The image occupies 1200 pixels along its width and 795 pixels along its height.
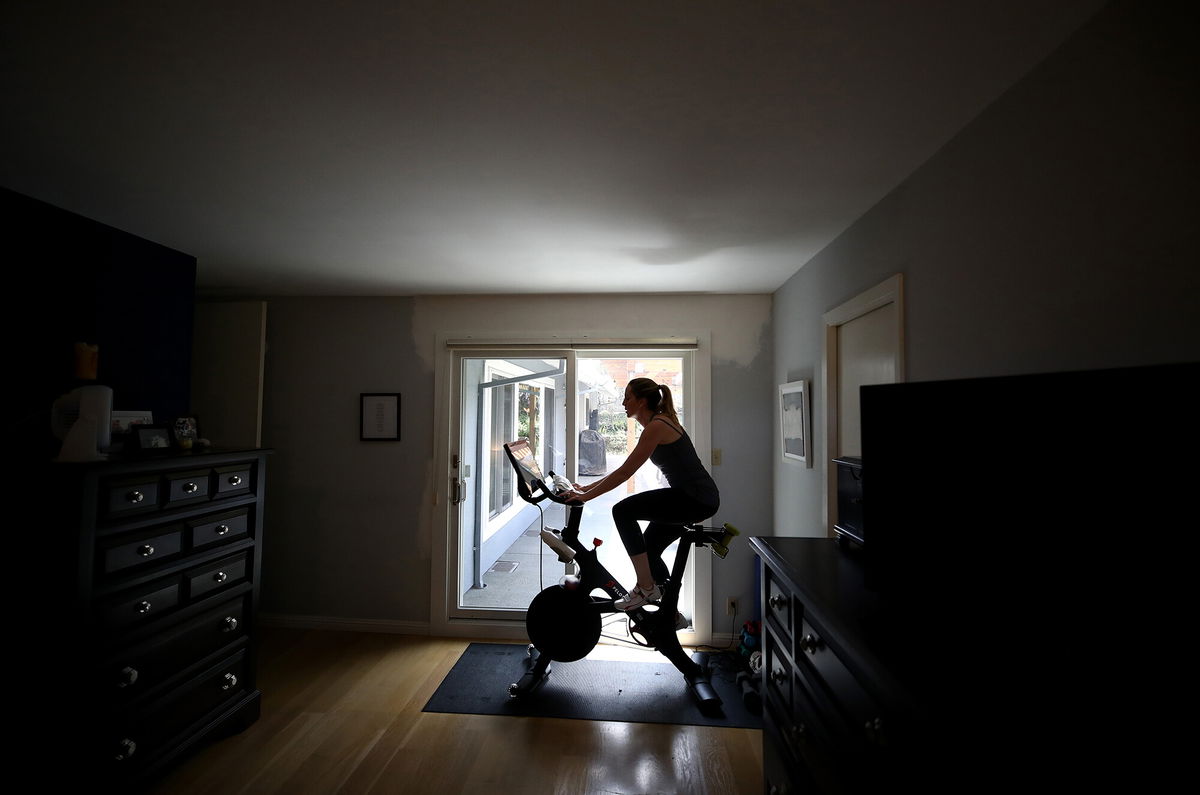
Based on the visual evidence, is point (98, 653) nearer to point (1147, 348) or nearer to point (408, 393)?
point (408, 393)

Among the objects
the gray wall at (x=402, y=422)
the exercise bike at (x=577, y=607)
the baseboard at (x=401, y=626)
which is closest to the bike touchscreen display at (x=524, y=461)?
the exercise bike at (x=577, y=607)

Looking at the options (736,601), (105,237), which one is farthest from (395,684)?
(105,237)

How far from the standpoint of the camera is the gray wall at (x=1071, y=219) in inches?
36.2

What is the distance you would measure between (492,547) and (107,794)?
2443 mm

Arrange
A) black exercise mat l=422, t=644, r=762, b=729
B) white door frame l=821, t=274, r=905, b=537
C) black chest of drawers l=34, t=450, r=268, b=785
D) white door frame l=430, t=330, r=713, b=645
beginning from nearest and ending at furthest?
1. black chest of drawers l=34, t=450, r=268, b=785
2. white door frame l=821, t=274, r=905, b=537
3. black exercise mat l=422, t=644, r=762, b=729
4. white door frame l=430, t=330, r=713, b=645

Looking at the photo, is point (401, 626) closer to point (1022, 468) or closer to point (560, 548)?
point (560, 548)

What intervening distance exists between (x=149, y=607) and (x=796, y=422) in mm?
3123

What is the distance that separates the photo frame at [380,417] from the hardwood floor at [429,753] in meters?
1.56

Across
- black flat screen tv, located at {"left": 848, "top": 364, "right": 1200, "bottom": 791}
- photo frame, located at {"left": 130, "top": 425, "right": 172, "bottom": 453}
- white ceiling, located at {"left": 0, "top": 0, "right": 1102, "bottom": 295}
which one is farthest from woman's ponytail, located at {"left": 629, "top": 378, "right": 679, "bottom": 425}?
photo frame, located at {"left": 130, "top": 425, "right": 172, "bottom": 453}

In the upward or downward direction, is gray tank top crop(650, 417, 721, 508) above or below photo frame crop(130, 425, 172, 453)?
below

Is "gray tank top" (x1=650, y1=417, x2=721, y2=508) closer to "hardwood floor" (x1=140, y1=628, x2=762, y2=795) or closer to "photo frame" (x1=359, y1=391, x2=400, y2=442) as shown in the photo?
"hardwood floor" (x1=140, y1=628, x2=762, y2=795)

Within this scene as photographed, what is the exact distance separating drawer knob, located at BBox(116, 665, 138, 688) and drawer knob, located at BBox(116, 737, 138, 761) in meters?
0.21

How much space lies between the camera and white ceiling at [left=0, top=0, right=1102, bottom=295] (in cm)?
112

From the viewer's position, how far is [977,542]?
968mm
